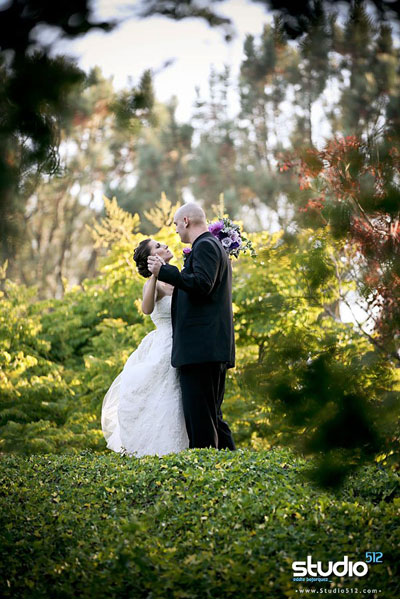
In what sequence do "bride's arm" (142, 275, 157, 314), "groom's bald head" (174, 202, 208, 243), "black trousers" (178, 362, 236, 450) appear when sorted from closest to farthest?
"black trousers" (178, 362, 236, 450), "groom's bald head" (174, 202, 208, 243), "bride's arm" (142, 275, 157, 314)

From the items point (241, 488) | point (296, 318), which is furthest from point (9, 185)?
point (296, 318)

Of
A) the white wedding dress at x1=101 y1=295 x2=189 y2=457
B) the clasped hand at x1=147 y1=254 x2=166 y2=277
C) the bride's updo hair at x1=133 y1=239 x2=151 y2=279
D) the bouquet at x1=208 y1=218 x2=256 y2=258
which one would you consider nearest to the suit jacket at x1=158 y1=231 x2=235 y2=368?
the clasped hand at x1=147 y1=254 x2=166 y2=277

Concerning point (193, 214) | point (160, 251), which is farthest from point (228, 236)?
point (193, 214)

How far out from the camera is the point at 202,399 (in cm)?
546

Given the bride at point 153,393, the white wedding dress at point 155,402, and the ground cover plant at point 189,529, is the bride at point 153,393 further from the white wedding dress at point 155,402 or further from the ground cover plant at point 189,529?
the ground cover plant at point 189,529

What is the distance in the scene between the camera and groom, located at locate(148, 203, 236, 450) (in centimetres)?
529

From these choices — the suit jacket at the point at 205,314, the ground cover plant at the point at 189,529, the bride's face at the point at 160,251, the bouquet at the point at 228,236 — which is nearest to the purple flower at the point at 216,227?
the bouquet at the point at 228,236

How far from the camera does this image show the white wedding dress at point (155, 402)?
577cm

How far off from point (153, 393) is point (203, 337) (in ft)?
2.82

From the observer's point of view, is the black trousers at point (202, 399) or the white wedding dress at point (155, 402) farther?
the white wedding dress at point (155, 402)

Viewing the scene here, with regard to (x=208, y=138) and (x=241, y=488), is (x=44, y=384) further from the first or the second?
(x=208, y=138)

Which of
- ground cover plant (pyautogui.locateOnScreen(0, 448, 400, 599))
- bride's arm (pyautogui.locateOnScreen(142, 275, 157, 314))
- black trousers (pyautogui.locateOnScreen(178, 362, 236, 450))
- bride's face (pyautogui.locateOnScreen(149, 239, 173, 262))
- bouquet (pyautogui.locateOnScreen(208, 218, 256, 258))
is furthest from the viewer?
bouquet (pyautogui.locateOnScreen(208, 218, 256, 258))

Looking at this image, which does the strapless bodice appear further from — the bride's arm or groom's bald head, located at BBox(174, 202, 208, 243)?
groom's bald head, located at BBox(174, 202, 208, 243)

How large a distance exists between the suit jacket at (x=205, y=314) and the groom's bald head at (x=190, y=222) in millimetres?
133
